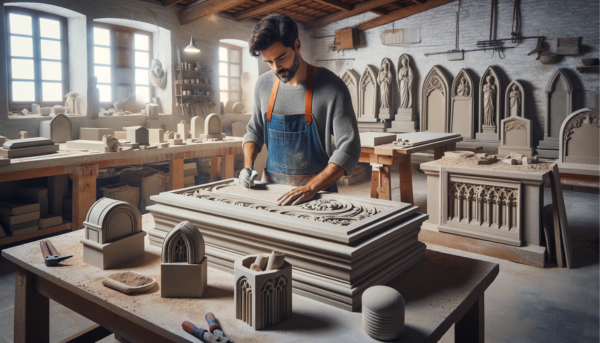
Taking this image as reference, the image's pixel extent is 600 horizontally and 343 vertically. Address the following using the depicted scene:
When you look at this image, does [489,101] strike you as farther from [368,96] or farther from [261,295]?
[261,295]

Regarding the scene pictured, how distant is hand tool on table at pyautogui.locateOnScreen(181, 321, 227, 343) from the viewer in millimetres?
1221

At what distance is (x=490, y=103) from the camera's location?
979 cm

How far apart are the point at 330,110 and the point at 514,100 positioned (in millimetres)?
8457

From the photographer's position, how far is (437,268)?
1.80 meters

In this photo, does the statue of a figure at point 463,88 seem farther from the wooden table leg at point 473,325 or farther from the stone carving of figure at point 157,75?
Answer: the wooden table leg at point 473,325

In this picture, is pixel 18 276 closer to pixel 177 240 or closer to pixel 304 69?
pixel 177 240

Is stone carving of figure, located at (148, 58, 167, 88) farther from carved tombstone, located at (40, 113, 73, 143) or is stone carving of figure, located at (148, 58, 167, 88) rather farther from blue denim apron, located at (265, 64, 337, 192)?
blue denim apron, located at (265, 64, 337, 192)

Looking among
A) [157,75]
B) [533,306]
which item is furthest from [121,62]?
[533,306]

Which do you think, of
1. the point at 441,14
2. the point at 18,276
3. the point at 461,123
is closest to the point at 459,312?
the point at 18,276

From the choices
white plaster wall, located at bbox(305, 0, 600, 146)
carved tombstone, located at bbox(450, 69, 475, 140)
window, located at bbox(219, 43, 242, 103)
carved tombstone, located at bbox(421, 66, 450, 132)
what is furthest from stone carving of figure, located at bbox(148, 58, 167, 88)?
carved tombstone, located at bbox(450, 69, 475, 140)

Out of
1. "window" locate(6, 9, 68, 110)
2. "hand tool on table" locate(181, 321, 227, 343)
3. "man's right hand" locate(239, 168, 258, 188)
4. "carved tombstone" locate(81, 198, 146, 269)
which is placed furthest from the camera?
"window" locate(6, 9, 68, 110)

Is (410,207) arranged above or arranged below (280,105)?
below

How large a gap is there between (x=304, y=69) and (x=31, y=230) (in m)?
4.20

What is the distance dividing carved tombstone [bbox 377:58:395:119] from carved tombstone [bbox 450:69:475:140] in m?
1.54
